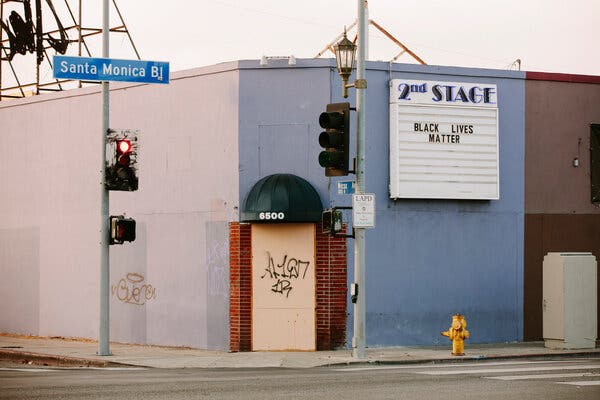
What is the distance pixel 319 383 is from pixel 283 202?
784 cm

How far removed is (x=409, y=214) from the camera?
78.3 ft

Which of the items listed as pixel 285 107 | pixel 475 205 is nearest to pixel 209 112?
pixel 285 107

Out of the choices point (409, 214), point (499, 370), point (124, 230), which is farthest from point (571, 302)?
point (124, 230)

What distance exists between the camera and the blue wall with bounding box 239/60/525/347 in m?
23.3

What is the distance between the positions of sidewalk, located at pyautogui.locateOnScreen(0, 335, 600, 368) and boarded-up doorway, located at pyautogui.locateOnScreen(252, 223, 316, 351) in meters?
0.63

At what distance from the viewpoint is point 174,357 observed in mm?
21422

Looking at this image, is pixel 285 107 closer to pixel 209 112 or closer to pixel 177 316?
pixel 209 112

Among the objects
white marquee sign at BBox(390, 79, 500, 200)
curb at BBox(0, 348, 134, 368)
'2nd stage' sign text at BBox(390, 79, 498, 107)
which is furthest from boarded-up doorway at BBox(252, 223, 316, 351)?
curb at BBox(0, 348, 134, 368)

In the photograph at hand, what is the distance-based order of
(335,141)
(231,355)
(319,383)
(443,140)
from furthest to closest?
(443,140) < (231,355) < (335,141) < (319,383)

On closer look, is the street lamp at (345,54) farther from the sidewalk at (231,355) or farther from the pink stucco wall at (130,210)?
the sidewalk at (231,355)

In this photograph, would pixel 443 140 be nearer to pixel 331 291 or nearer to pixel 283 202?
pixel 283 202

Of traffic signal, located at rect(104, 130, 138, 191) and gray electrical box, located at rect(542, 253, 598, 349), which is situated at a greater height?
traffic signal, located at rect(104, 130, 138, 191)

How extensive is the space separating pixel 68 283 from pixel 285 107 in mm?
7990

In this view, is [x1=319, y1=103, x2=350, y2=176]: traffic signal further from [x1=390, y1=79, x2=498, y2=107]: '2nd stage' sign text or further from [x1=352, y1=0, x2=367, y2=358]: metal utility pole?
[x1=390, y1=79, x2=498, y2=107]: '2nd stage' sign text
